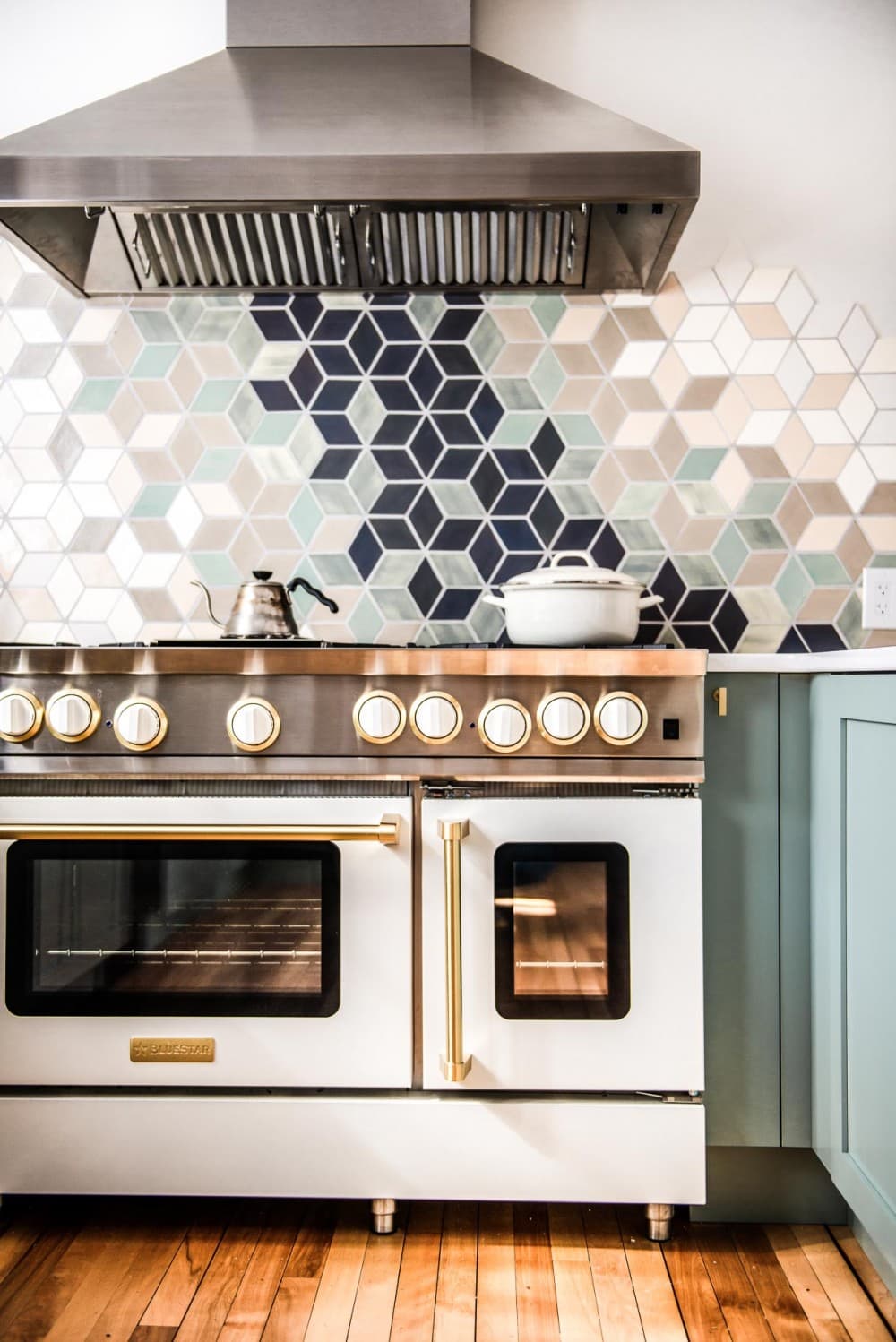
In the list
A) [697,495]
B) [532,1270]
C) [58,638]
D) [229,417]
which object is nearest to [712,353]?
[697,495]

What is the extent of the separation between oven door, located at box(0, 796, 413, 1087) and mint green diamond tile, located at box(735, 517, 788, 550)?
99 cm

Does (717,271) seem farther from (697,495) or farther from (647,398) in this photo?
(697,495)

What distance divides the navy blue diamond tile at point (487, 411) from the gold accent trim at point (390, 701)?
81cm

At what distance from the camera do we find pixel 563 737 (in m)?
1.36

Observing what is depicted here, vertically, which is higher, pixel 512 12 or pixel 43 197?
pixel 512 12

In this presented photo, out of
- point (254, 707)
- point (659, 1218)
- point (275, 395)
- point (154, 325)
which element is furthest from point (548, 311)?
point (659, 1218)

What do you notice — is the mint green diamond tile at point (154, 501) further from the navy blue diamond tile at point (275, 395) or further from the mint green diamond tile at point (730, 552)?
the mint green diamond tile at point (730, 552)

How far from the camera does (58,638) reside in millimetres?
2000

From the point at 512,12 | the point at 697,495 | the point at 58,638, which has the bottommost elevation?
the point at 58,638

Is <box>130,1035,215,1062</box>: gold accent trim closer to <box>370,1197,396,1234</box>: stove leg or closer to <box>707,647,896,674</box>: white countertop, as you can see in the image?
<box>370,1197,396,1234</box>: stove leg

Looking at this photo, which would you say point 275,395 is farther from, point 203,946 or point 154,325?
point 203,946

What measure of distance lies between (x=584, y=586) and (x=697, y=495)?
0.59m

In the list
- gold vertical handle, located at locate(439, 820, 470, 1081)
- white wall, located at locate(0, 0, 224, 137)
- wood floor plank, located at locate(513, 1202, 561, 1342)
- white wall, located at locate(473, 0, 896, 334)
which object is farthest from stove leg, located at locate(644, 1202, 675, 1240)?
white wall, located at locate(0, 0, 224, 137)

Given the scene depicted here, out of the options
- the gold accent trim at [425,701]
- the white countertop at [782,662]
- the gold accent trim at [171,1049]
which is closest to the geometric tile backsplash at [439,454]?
the white countertop at [782,662]
